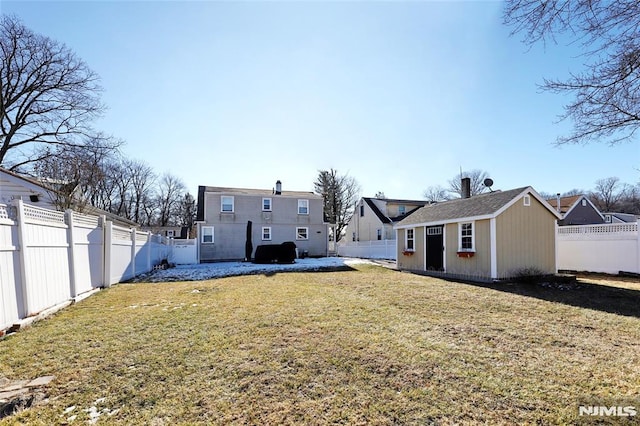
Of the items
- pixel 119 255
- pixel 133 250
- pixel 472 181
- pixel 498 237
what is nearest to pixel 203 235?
pixel 133 250

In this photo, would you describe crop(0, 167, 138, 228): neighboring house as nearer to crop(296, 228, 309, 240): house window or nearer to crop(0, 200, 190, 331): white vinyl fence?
crop(0, 200, 190, 331): white vinyl fence

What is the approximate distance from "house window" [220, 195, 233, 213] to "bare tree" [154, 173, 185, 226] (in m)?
26.2

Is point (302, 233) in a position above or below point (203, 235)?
below

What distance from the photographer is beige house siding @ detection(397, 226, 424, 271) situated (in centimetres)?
1480

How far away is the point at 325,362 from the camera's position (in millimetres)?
3549

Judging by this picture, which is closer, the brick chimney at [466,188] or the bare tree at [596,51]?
the bare tree at [596,51]

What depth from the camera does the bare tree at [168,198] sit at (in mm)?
44375

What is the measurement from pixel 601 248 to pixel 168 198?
4682 centimetres

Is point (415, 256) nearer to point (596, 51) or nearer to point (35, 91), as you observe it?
point (596, 51)

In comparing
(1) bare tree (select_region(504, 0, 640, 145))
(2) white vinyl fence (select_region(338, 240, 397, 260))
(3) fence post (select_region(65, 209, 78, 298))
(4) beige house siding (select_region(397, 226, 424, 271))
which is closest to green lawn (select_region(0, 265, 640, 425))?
(3) fence post (select_region(65, 209, 78, 298))

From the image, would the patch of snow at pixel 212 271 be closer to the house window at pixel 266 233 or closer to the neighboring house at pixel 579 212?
the house window at pixel 266 233

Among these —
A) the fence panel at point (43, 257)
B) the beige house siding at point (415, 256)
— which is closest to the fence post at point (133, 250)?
the fence panel at point (43, 257)

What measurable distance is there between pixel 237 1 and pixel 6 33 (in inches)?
644

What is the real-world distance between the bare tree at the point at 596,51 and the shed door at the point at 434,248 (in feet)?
23.0
